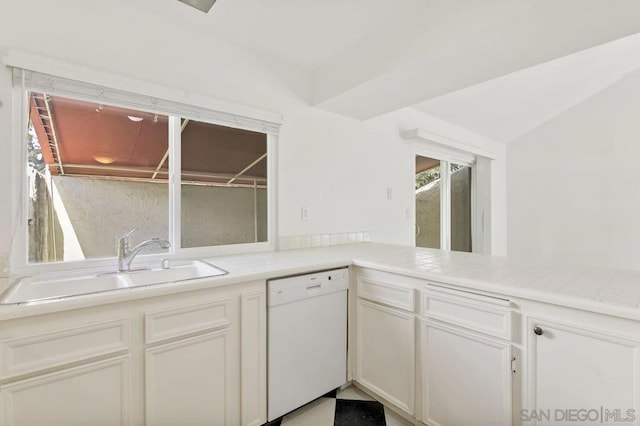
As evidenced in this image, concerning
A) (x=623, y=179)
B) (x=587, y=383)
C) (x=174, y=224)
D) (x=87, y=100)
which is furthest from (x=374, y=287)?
(x=623, y=179)

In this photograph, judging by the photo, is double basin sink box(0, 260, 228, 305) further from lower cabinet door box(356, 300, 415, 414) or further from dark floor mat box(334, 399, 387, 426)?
dark floor mat box(334, 399, 387, 426)

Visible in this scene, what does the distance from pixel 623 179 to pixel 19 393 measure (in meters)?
5.44

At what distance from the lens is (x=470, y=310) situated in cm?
127

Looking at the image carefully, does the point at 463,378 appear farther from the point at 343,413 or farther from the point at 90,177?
the point at 90,177

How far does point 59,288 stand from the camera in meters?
1.31

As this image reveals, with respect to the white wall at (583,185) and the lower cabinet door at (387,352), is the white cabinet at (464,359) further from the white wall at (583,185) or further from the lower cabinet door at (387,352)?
the white wall at (583,185)

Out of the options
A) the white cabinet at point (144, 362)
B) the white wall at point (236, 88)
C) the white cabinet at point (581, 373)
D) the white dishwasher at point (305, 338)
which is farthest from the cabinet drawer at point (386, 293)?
the white wall at point (236, 88)

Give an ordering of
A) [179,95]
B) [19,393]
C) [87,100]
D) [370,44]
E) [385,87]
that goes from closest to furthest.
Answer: [19,393]
[87,100]
[179,95]
[370,44]
[385,87]

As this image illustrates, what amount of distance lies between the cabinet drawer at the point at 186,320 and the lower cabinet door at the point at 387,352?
0.82 m

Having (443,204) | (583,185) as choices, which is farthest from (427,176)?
(583,185)

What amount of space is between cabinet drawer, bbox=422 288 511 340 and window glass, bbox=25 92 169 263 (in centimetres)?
159

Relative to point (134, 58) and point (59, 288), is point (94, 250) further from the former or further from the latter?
point (134, 58)

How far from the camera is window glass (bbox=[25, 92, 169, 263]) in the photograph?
4.67ft

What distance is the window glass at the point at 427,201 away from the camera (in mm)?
3383
